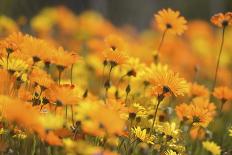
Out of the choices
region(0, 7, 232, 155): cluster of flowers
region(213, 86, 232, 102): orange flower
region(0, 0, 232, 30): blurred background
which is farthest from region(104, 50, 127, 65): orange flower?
region(0, 0, 232, 30): blurred background

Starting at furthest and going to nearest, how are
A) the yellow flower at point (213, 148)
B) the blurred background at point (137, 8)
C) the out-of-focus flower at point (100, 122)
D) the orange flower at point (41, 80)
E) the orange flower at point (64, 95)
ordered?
1. the blurred background at point (137, 8)
2. the yellow flower at point (213, 148)
3. the orange flower at point (41, 80)
4. the orange flower at point (64, 95)
5. the out-of-focus flower at point (100, 122)

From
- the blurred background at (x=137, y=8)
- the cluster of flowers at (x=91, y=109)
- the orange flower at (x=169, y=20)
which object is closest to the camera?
the cluster of flowers at (x=91, y=109)

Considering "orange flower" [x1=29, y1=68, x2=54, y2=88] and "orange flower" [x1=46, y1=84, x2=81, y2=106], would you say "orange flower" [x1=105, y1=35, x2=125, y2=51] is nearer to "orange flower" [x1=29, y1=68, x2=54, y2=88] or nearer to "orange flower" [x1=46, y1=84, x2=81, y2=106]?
"orange flower" [x1=29, y1=68, x2=54, y2=88]

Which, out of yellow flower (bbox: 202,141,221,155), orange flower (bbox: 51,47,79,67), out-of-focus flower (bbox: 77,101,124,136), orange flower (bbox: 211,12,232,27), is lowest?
yellow flower (bbox: 202,141,221,155)

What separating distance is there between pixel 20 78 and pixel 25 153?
1.46 ft

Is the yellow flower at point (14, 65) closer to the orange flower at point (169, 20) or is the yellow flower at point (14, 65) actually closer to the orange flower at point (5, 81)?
the orange flower at point (5, 81)

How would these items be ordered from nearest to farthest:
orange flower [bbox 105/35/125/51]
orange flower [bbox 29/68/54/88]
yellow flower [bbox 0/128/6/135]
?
1. yellow flower [bbox 0/128/6/135]
2. orange flower [bbox 29/68/54/88]
3. orange flower [bbox 105/35/125/51]

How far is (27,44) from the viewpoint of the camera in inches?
Result: 111

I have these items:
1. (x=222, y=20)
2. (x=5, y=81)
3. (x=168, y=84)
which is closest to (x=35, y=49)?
(x=5, y=81)

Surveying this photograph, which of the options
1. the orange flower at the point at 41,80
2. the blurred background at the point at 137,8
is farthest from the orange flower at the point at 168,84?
the blurred background at the point at 137,8

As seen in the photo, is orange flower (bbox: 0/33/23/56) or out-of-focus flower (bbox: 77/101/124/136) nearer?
out-of-focus flower (bbox: 77/101/124/136)

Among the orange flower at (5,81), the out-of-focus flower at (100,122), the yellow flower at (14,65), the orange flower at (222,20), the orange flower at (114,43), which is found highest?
the orange flower at (222,20)

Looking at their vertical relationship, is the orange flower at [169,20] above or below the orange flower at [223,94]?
above

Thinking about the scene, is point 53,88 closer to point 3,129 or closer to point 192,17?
point 3,129
